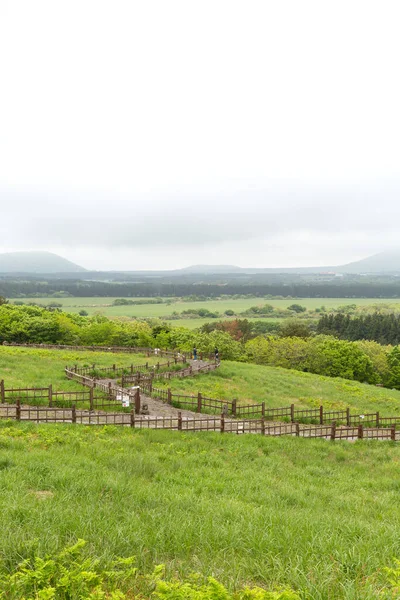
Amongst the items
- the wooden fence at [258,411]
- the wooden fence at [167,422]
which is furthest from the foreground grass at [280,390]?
the wooden fence at [167,422]

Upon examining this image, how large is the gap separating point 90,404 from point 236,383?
625 inches

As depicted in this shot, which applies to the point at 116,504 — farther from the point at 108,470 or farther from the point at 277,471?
the point at 277,471

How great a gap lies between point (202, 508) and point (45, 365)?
26561 mm

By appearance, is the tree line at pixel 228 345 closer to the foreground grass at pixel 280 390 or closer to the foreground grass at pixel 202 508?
the foreground grass at pixel 280 390

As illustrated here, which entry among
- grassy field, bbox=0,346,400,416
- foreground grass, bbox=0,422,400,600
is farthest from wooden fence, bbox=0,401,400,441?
grassy field, bbox=0,346,400,416

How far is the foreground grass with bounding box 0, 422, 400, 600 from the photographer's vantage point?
20.7 ft

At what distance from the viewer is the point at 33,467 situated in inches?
435

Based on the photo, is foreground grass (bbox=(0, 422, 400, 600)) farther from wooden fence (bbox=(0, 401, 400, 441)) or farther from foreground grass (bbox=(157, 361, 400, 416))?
foreground grass (bbox=(157, 361, 400, 416))

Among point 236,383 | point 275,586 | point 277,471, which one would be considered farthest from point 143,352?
point 275,586

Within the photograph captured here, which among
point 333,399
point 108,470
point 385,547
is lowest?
point 333,399

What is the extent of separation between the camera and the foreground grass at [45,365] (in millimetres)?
25048

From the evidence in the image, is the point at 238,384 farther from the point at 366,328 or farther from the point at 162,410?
the point at 366,328

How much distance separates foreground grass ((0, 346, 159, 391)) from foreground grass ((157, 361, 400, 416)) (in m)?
7.19

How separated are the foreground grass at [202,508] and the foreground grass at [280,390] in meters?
12.5
